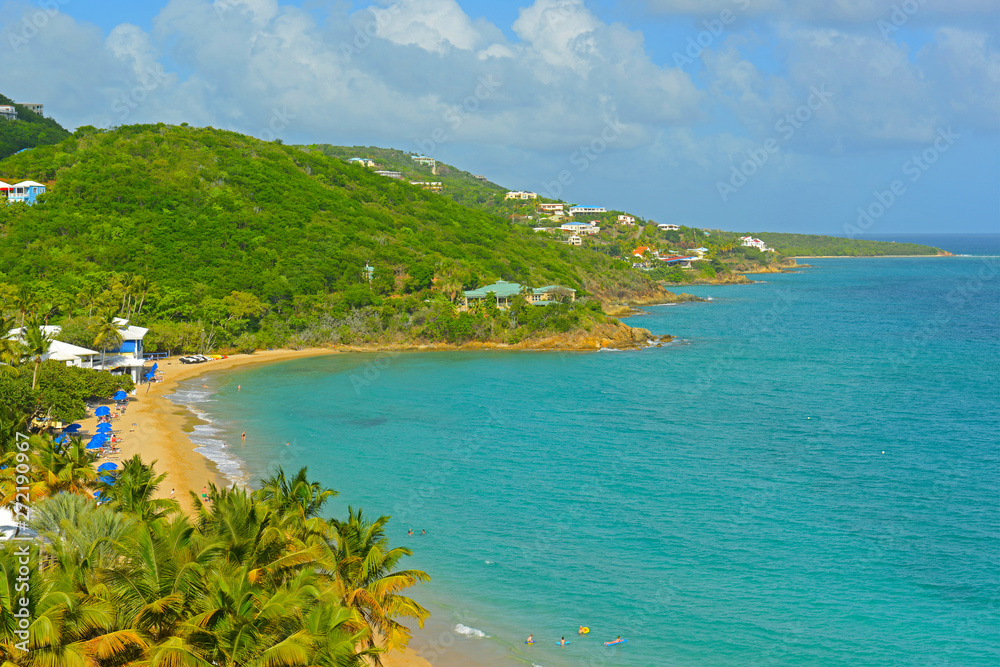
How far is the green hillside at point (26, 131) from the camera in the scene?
108387 millimetres

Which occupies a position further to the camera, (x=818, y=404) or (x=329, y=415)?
(x=818, y=404)

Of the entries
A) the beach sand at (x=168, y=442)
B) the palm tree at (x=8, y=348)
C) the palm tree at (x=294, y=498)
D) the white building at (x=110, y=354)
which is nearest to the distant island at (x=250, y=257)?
the white building at (x=110, y=354)

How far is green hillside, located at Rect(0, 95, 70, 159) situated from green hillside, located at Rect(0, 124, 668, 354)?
1585 centimetres

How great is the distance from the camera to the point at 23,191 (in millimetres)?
84875

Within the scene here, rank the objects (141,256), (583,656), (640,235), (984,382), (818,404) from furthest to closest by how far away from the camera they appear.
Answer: (640,235) < (141,256) < (984,382) < (818,404) < (583,656)

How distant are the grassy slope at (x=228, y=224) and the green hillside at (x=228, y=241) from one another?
0.20 meters

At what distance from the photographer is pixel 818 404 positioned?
49.3m

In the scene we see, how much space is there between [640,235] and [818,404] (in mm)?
148965

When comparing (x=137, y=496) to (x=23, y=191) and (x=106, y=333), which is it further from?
(x=23, y=191)

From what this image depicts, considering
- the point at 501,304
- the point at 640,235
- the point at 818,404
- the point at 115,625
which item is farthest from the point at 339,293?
the point at 640,235

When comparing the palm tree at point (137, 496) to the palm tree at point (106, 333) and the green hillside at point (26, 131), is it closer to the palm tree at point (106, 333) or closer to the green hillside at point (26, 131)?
the palm tree at point (106, 333)

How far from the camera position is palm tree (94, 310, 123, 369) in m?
46.8

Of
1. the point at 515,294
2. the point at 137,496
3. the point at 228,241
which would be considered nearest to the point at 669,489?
the point at 137,496

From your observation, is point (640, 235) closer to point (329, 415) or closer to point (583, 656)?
point (329, 415)
